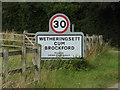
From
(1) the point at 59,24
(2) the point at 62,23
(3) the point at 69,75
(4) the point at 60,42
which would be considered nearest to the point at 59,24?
(1) the point at 59,24

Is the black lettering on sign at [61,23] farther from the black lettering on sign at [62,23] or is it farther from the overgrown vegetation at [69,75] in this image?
the overgrown vegetation at [69,75]

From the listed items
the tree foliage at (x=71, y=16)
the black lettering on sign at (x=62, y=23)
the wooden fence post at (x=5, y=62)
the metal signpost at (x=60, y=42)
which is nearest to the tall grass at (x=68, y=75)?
the wooden fence post at (x=5, y=62)

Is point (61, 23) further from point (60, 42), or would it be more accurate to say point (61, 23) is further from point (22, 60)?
point (22, 60)

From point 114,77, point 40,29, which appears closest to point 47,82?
point 114,77

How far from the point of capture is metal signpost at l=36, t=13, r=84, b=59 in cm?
886

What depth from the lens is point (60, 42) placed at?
9008 millimetres

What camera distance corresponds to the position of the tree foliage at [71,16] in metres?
31.8

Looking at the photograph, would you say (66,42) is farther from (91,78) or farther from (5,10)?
(5,10)

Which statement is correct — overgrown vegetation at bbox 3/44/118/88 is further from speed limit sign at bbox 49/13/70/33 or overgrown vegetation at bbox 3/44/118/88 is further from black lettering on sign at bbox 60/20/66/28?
black lettering on sign at bbox 60/20/66/28

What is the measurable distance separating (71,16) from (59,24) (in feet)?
80.8

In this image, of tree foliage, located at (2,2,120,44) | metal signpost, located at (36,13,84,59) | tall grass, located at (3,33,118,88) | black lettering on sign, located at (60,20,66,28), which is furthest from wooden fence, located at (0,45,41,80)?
tree foliage, located at (2,2,120,44)

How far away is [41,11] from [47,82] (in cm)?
2717

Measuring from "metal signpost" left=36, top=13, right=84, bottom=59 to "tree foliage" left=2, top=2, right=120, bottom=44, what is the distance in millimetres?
21605

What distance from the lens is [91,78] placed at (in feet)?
36.4
